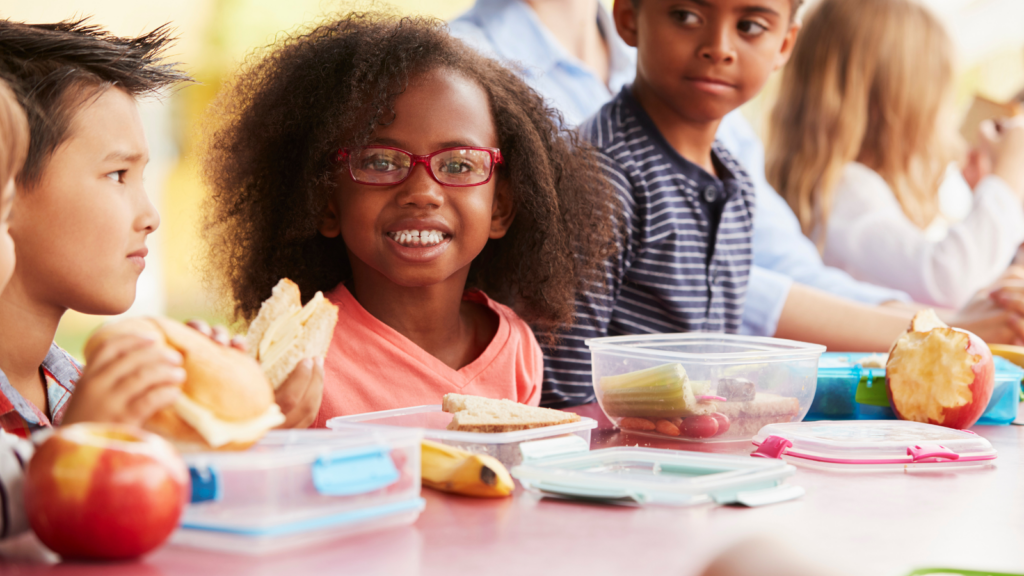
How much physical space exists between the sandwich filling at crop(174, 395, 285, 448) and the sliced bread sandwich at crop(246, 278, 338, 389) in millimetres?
196

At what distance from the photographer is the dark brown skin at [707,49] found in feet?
5.28

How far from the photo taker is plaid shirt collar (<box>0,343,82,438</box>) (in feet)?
3.07

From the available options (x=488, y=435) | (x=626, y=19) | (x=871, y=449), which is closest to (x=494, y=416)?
(x=488, y=435)

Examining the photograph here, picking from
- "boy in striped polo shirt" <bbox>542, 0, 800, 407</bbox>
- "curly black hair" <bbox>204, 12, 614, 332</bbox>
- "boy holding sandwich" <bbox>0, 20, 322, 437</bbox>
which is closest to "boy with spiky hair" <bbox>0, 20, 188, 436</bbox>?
"boy holding sandwich" <bbox>0, 20, 322, 437</bbox>

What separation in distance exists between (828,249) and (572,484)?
230cm

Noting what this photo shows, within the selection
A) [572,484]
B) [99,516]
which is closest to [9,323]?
[99,516]

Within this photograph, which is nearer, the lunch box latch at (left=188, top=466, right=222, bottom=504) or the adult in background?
the lunch box latch at (left=188, top=466, right=222, bottom=504)

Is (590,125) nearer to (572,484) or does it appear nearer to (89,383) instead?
(572,484)

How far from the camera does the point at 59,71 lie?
3.35 feet

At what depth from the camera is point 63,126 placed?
1.00 m

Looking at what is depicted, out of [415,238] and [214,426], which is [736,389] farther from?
[214,426]

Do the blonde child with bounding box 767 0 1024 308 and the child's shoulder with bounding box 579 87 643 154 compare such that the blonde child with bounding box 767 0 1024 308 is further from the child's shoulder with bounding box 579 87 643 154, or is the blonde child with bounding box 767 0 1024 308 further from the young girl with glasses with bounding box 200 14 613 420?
the young girl with glasses with bounding box 200 14 613 420

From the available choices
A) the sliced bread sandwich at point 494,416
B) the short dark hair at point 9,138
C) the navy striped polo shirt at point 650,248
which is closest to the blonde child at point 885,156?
the navy striped polo shirt at point 650,248

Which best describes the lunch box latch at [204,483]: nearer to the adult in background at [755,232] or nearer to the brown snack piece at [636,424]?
the brown snack piece at [636,424]
